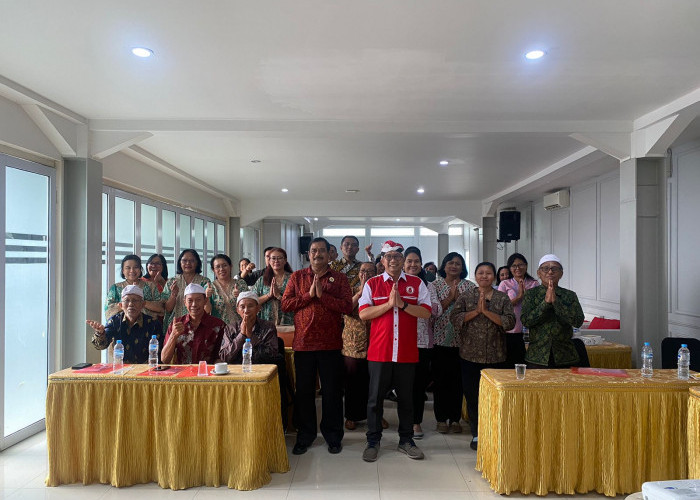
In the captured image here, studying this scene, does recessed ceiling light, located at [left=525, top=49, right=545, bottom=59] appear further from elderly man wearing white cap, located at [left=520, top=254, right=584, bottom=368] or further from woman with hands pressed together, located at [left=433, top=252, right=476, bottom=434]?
woman with hands pressed together, located at [left=433, top=252, right=476, bottom=434]

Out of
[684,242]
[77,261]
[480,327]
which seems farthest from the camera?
[684,242]

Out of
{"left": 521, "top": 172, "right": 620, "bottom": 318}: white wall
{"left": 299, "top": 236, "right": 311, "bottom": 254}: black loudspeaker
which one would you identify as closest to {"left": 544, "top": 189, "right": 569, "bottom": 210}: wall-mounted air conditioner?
{"left": 521, "top": 172, "right": 620, "bottom": 318}: white wall

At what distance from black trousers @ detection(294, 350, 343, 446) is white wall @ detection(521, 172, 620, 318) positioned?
4.88 metres

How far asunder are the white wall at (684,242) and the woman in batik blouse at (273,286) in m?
4.20

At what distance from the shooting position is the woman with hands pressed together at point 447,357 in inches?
158

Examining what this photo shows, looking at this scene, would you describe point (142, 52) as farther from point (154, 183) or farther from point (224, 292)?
point (154, 183)

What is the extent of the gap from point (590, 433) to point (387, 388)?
133 cm

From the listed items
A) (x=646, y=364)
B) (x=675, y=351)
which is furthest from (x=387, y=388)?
(x=675, y=351)

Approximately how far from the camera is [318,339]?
354cm

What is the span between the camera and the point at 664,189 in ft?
15.0

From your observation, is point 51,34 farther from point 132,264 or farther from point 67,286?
point 67,286

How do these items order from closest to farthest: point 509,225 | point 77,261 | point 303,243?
point 77,261, point 509,225, point 303,243

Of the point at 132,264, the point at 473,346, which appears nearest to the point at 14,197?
the point at 132,264

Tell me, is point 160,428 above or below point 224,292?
below
